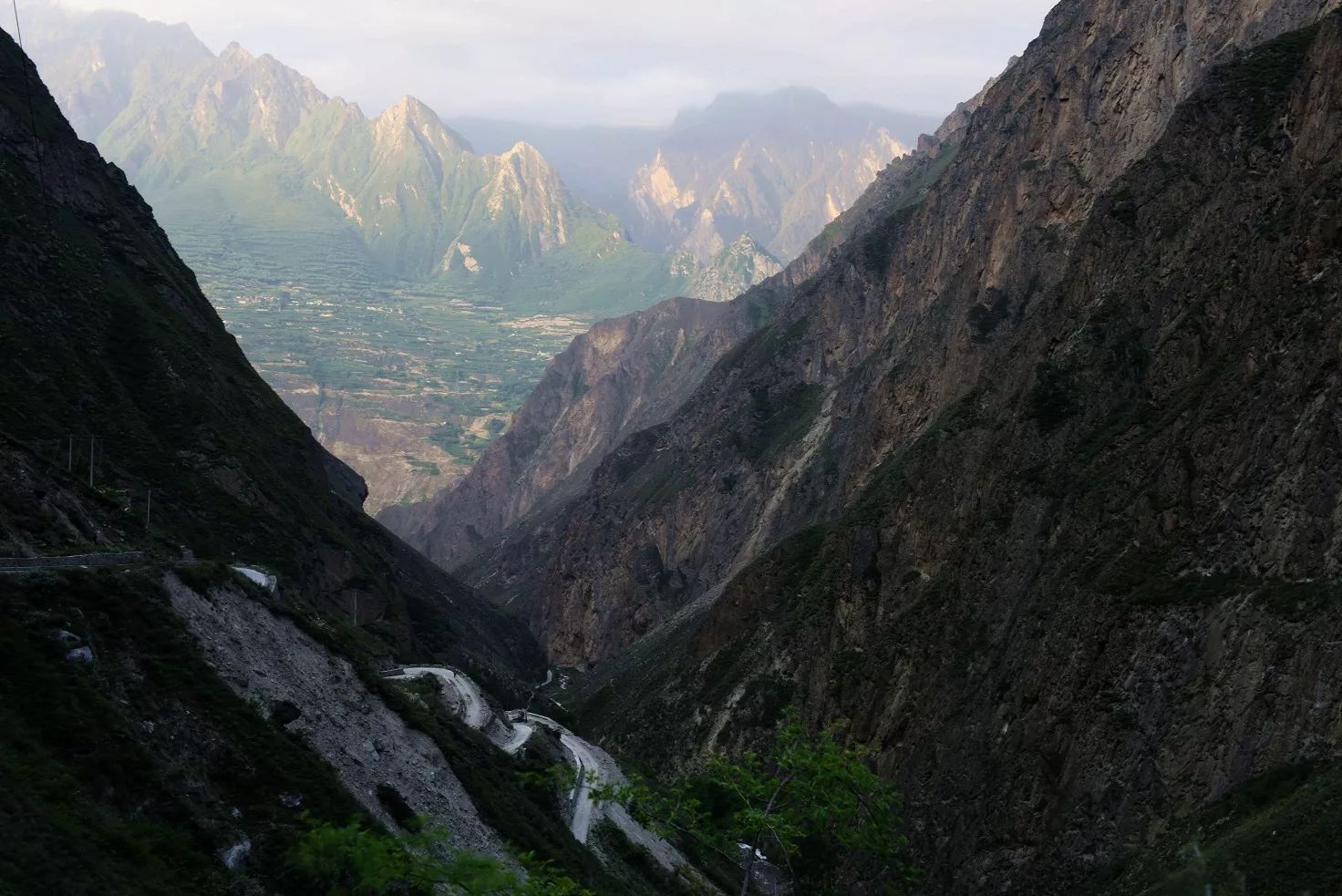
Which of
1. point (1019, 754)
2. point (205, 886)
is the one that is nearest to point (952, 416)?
point (1019, 754)

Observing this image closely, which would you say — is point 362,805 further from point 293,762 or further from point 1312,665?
point 1312,665

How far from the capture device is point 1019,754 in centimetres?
5831

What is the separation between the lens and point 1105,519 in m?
61.8

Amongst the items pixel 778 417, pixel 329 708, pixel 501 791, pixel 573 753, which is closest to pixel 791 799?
pixel 329 708

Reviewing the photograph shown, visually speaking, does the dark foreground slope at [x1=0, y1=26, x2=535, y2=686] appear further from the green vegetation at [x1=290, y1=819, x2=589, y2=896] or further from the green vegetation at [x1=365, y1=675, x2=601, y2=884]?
the green vegetation at [x1=290, y1=819, x2=589, y2=896]

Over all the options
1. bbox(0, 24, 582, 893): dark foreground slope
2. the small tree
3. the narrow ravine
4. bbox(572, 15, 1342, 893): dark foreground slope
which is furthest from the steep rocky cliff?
bbox(0, 24, 582, 893): dark foreground slope

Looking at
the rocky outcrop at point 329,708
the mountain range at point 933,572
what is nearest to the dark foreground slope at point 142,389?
the mountain range at point 933,572

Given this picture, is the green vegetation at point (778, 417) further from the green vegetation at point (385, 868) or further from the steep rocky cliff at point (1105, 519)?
the green vegetation at point (385, 868)

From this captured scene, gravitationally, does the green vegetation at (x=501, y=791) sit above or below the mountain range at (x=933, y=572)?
below

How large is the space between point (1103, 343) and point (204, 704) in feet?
174

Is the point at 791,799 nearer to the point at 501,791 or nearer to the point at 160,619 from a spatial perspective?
the point at 160,619

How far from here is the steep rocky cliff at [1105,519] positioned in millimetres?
48969

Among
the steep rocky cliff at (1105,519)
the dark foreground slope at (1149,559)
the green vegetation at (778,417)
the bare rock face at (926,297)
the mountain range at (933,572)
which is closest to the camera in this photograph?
the mountain range at (933,572)

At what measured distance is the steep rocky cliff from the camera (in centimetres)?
4897
